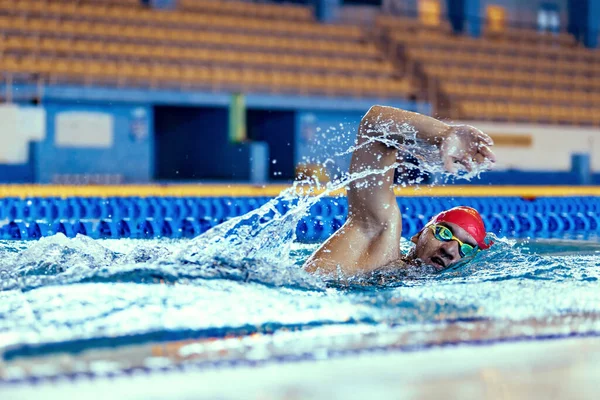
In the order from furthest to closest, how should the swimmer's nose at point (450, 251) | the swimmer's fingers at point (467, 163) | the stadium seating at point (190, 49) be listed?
the stadium seating at point (190, 49)
the swimmer's nose at point (450, 251)
the swimmer's fingers at point (467, 163)

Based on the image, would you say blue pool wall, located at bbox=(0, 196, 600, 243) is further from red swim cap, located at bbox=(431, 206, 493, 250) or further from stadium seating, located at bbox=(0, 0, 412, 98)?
stadium seating, located at bbox=(0, 0, 412, 98)

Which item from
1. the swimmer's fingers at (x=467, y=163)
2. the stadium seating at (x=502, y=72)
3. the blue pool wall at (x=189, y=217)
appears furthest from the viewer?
the stadium seating at (x=502, y=72)

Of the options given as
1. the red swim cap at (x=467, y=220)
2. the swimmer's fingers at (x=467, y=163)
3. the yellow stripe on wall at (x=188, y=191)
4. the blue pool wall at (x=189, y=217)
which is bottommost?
the yellow stripe on wall at (x=188, y=191)

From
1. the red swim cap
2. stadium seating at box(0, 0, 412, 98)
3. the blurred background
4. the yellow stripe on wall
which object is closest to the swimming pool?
the red swim cap

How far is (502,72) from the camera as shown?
1287 centimetres

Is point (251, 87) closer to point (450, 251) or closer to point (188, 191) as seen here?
point (188, 191)

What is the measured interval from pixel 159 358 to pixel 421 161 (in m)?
1.35

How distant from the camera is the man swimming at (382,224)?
2.43 metres

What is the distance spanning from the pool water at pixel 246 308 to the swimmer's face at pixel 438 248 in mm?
53

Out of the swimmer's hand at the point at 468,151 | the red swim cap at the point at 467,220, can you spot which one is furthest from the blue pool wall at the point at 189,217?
the swimmer's hand at the point at 468,151

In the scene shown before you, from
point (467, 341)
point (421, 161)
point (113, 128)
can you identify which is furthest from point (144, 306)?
point (113, 128)

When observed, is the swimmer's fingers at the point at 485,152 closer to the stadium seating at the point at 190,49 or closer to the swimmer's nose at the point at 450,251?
the swimmer's nose at the point at 450,251

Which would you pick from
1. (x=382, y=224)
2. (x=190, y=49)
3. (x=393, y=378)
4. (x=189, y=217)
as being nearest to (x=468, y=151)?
(x=382, y=224)

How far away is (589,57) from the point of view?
14.1 m
